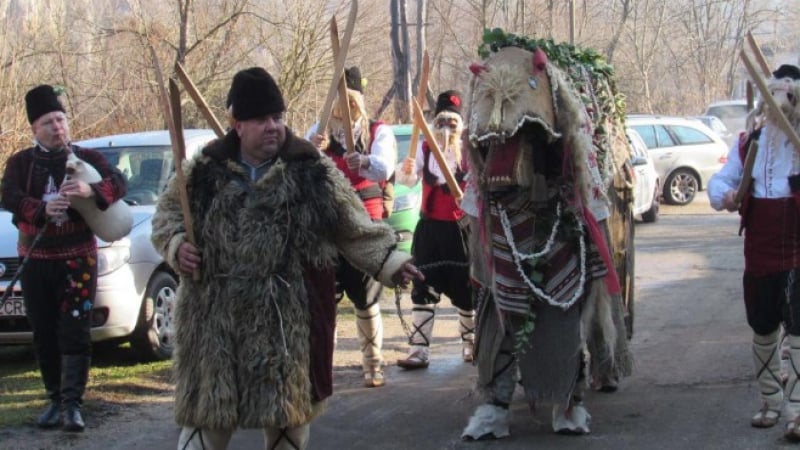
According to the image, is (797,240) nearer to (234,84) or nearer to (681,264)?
(234,84)

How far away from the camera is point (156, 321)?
26.8 ft

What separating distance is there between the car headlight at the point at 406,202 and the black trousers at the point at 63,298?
5.37 meters

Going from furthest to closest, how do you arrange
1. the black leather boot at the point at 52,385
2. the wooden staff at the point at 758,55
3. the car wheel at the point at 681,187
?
the car wheel at the point at 681,187 < the black leather boot at the point at 52,385 < the wooden staff at the point at 758,55

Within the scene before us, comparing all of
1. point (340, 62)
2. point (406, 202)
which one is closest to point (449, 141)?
point (340, 62)

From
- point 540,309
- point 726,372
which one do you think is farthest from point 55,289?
point 726,372

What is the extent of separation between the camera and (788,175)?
5.83 meters

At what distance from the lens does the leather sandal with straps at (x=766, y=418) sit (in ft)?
19.9

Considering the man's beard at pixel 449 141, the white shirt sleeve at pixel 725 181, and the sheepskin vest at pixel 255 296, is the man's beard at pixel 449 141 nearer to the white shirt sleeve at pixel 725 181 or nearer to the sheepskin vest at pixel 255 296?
the white shirt sleeve at pixel 725 181

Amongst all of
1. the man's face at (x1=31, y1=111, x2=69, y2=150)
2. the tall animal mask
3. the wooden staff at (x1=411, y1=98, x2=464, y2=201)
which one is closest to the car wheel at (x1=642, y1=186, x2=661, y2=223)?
the wooden staff at (x1=411, y1=98, x2=464, y2=201)

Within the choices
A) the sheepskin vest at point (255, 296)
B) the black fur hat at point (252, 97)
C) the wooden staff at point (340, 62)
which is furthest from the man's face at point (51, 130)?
the black fur hat at point (252, 97)

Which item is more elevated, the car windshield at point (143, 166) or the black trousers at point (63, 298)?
the car windshield at point (143, 166)

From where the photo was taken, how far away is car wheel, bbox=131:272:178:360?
26.2 ft

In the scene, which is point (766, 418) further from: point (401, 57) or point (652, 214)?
point (652, 214)

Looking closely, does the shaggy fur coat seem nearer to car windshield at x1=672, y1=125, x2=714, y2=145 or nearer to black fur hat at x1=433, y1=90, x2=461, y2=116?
black fur hat at x1=433, y1=90, x2=461, y2=116
